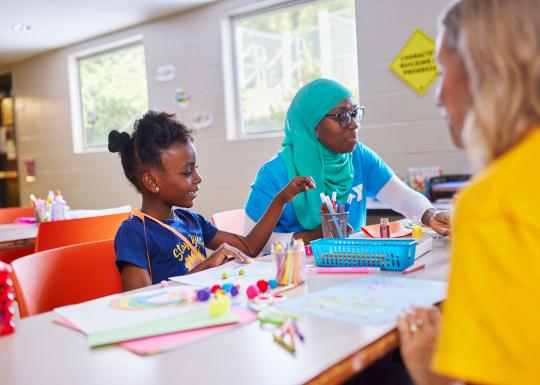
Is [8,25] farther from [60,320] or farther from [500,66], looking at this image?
[500,66]

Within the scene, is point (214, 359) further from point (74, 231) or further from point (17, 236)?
point (17, 236)

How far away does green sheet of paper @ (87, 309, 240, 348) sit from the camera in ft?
2.90

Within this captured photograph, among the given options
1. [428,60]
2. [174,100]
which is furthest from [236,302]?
[174,100]

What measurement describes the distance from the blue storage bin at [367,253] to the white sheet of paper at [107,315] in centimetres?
41

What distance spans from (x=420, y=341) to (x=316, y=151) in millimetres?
1460

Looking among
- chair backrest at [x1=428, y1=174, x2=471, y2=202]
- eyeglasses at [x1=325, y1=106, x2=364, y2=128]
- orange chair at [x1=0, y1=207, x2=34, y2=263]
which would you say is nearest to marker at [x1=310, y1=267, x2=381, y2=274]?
eyeglasses at [x1=325, y1=106, x2=364, y2=128]

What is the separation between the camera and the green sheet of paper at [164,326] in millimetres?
883

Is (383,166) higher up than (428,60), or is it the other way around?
(428,60)

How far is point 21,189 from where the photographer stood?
6.56m

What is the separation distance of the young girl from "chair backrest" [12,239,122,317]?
0.06 m

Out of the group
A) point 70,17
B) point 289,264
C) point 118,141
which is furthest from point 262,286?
point 70,17

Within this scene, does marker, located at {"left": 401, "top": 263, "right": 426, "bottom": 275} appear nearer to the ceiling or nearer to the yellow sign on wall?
the yellow sign on wall

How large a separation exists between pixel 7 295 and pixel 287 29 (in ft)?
11.4

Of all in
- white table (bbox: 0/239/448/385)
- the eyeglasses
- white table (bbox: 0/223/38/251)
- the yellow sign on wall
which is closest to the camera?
white table (bbox: 0/239/448/385)
